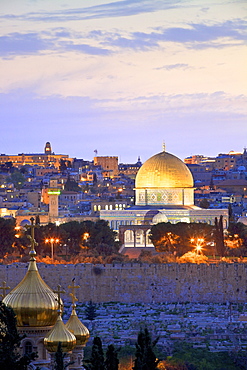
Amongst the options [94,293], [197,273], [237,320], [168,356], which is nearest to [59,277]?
A: [94,293]

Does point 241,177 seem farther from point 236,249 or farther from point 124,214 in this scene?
point 236,249

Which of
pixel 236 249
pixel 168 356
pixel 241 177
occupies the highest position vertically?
pixel 241 177

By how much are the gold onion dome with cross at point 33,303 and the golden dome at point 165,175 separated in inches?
2155

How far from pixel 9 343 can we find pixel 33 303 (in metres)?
3.19

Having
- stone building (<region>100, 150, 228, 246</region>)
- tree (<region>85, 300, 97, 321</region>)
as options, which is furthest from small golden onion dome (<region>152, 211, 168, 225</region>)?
tree (<region>85, 300, 97, 321</region>)

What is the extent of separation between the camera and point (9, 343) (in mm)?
30719

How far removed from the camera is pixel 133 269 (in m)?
61.1

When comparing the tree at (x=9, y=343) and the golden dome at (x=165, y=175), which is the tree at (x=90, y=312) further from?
the golden dome at (x=165, y=175)

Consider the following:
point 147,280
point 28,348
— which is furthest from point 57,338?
point 147,280

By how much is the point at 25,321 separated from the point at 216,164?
6515 inches

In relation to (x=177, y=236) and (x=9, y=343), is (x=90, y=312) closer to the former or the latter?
(x=177, y=236)

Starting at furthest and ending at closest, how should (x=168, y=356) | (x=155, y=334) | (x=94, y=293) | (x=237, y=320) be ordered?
(x=94, y=293), (x=237, y=320), (x=155, y=334), (x=168, y=356)

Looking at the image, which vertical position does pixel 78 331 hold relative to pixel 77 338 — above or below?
above

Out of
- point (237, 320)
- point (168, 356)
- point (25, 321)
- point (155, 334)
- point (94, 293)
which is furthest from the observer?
point (94, 293)
